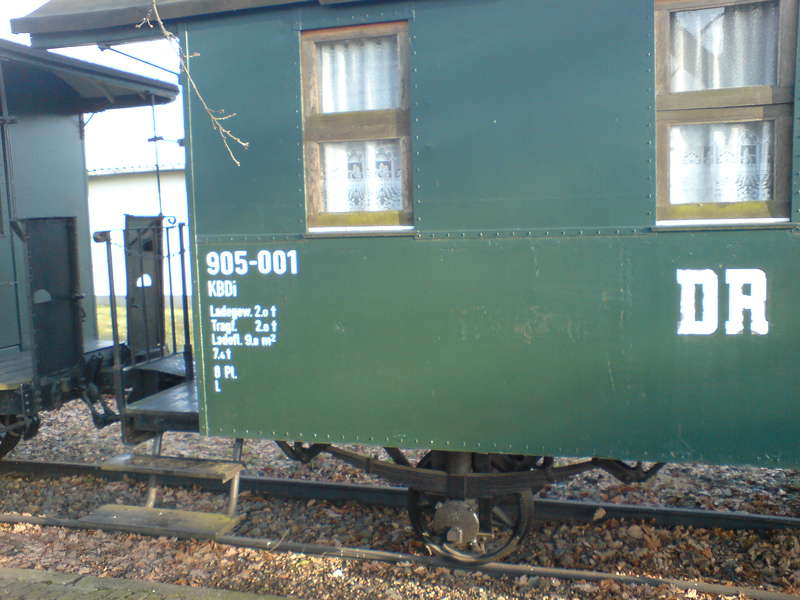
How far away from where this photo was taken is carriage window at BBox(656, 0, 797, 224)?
11.3 ft

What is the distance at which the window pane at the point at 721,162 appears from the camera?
11.5 feet

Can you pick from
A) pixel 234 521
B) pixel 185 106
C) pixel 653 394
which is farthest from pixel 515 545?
pixel 185 106

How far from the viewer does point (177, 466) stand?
4.58m

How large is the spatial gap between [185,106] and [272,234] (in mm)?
893

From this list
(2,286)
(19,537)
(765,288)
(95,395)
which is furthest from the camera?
(2,286)

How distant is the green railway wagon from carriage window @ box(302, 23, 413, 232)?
12mm

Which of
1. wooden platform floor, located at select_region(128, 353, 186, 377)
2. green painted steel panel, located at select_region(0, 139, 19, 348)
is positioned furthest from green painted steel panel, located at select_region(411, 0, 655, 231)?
green painted steel panel, located at select_region(0, 139, 19, 348)

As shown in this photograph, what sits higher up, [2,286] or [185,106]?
[185,106]

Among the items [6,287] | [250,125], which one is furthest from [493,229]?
[6,287]

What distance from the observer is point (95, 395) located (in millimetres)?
5910

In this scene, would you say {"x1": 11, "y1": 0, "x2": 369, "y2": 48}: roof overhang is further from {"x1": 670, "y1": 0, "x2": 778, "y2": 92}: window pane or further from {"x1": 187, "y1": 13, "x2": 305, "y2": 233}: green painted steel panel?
{"x1": 670, "y1": 0, "x2": 778, "y2": 92}: window pane

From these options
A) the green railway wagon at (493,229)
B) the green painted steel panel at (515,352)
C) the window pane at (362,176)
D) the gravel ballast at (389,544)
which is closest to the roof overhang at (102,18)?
the green railway wagon at (493,229)

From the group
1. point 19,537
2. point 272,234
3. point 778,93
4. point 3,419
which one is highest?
point 778,93

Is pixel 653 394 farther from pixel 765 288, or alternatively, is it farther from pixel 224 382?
pixel 224 382
